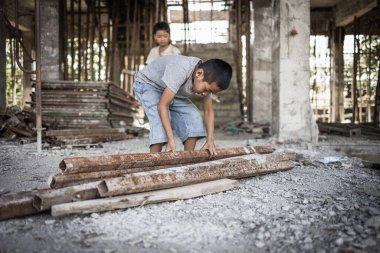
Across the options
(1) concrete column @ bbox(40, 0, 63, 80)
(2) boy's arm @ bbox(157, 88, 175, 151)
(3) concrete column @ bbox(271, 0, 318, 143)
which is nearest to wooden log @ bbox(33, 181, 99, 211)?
(2) boy's arm @ bbox(157, 88, 175, 151)

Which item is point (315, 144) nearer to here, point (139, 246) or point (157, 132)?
point (157, 132)

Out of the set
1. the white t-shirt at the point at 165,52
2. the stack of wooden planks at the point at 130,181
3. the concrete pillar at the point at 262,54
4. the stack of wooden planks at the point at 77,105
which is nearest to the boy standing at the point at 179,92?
the stack of wooden planks at the point at 130,181

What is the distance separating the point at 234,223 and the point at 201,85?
4.36 ft

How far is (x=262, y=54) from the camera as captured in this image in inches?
414

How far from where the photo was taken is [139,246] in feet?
6.81

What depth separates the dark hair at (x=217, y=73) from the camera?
314 centimetres

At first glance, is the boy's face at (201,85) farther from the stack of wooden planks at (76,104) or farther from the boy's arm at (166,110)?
the stack of wooden planks at (76,104)

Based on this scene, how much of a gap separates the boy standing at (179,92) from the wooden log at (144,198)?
0.49 meters

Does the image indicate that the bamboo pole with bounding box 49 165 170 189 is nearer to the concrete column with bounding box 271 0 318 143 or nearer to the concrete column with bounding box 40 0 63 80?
the concrete column with bounding box 271 0 318 143

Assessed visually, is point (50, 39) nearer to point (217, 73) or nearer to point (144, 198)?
point (217, 73)

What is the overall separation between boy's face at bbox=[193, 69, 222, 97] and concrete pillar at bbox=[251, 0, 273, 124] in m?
7.39

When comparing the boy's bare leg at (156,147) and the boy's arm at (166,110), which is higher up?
the boy's arm at (166,110)

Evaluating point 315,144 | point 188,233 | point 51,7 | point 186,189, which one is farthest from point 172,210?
point 51,7

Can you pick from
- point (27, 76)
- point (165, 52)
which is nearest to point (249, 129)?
point (165, 52)
